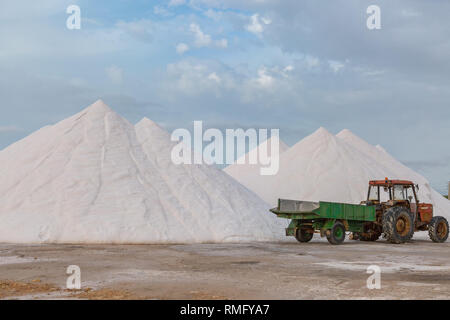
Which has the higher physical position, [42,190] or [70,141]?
[70,141]

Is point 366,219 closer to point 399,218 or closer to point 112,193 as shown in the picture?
point 399,218

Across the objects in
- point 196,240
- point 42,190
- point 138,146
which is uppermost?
point 138,146

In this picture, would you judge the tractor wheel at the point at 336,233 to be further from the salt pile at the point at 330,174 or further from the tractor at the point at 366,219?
the salt pile at the point at 330,174

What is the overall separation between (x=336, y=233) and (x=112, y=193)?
32.7ft

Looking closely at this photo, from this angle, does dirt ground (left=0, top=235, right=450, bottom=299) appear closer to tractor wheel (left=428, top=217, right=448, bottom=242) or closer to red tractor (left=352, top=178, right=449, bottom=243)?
red tractor (left=352, top=178, right=449, bottom=243)

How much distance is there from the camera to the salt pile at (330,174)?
3991cm

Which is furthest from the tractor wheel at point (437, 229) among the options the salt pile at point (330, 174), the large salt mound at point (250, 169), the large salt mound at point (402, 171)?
the large salt mound at point (250, 169)

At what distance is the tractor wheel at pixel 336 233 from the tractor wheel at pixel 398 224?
1780 millimetres

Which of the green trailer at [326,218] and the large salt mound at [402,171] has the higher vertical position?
the large salt mound at [402,171]

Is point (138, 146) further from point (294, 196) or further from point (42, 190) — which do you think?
point (294, 196)

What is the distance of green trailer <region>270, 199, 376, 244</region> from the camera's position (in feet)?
65.4
